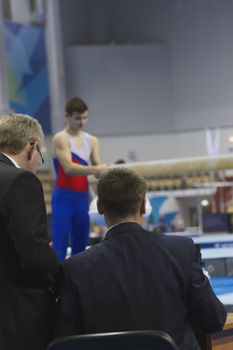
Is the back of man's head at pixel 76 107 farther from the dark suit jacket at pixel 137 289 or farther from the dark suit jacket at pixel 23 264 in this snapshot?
the dark suit jacket at pixel 137 289

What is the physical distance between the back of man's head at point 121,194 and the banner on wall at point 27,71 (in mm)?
11711

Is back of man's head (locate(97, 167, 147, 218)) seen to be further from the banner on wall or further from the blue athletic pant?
the banner on wall

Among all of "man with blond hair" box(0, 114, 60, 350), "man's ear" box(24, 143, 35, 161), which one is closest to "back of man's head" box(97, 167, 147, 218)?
"man with blond hair" box(0, 114, 60, 350)

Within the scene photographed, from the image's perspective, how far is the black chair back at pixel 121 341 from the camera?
1.79 meters

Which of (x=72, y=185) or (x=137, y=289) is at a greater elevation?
(x=137, y=289)

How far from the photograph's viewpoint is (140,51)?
50.5 feet

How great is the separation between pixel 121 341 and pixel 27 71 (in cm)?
1296

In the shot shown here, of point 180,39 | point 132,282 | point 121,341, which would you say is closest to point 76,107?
point 132,282

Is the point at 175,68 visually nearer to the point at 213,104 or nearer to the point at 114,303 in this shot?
the point at 213,104

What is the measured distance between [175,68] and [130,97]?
1210 mm

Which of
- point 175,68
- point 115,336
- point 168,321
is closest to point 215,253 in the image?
point 168,321

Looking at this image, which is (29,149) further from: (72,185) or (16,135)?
(72,185)

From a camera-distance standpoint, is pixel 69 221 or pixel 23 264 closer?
pixel 23 264

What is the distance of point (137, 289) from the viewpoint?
2.11 m
